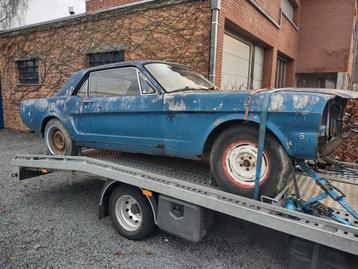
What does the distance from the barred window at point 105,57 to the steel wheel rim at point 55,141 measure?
15.0 feet

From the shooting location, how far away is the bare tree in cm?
1641

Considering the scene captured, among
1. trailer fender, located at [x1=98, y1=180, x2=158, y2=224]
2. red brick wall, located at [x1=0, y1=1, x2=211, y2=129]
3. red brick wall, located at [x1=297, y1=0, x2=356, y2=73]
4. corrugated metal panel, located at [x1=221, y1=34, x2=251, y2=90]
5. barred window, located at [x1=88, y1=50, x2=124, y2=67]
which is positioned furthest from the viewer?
red brick wall, located at [x1=297, y1=0, x2=356, y2=73]

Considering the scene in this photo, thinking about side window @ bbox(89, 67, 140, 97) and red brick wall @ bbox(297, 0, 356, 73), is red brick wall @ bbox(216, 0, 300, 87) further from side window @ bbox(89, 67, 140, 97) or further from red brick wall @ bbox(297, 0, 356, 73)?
side window @ bbox(89, 67, 140, 97)

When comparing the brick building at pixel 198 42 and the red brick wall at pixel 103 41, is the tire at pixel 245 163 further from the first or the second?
the red brick wall at pixel 103 41

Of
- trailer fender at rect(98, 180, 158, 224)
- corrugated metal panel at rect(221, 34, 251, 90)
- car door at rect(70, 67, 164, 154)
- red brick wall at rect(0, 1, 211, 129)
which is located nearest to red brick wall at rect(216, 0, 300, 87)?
corrugated metal panel at rect(221, 34, 251, 90)

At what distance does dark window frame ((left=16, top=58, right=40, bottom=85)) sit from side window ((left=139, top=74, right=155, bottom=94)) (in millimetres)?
9386

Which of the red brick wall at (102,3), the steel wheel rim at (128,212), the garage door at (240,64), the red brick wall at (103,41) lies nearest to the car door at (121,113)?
the steel wheel rim at (128,212)

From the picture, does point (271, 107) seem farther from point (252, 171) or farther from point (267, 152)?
point (252, 171)

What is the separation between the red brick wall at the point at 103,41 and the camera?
22.4 feet

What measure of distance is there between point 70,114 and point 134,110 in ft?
4.51

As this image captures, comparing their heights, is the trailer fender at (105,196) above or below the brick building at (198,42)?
below

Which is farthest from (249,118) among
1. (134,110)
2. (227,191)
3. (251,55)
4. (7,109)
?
Answer: (7,109)

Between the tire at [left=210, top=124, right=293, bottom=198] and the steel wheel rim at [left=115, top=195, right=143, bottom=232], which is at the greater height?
the tire at [left=210, top=124, right=293, bottom=198]

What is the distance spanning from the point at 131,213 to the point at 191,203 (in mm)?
1023
